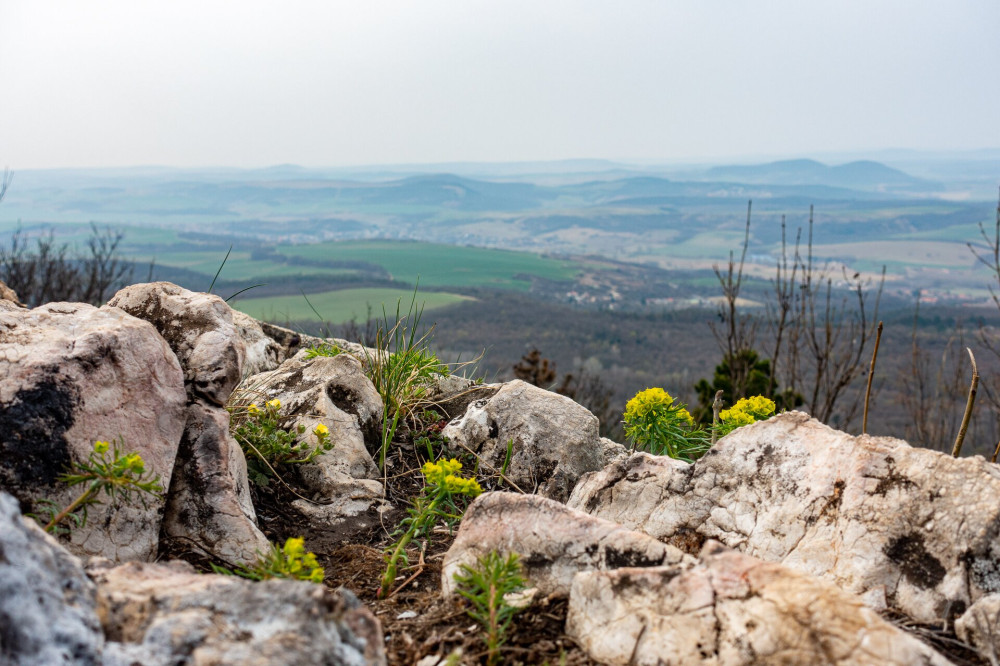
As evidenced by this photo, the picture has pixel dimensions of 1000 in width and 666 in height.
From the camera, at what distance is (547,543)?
2770mm

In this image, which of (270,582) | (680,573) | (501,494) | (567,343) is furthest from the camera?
(567,343)

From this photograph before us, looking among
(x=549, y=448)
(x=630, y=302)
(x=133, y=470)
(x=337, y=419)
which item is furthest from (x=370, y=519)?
(x=630, y=302)

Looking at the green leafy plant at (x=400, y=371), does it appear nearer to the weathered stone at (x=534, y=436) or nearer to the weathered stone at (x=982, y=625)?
the weathered stone at (x=534, y=436)

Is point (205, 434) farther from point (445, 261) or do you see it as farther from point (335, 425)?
point (445, 261)

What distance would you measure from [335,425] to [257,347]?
171cm

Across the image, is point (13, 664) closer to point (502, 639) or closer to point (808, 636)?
point (502, 639)

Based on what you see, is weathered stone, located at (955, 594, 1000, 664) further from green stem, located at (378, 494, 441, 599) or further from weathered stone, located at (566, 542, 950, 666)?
green stem, located at (378, 494, 441, 599)

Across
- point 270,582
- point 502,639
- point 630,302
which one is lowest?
point 630,302

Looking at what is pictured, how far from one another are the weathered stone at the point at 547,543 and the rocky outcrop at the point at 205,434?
107 cm

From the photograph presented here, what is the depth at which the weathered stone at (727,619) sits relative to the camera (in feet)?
6.42

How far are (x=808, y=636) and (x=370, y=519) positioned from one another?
2557 mm

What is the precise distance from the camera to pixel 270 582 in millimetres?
1953

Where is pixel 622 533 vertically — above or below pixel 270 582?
below

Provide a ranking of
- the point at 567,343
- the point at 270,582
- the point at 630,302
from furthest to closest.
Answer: the point at 630,302 → the point at 567,343 → the point at 270,582
